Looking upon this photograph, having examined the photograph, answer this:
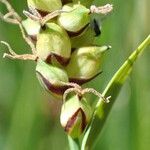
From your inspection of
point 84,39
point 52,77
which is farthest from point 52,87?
point 84,39

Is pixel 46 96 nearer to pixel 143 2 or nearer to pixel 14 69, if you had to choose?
pixel 14 69

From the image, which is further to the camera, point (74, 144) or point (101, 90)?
point (101, 90)

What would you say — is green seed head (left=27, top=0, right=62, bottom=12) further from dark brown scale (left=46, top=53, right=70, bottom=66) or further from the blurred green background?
the blurred green background

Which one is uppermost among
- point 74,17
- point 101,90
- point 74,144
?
point 74,17

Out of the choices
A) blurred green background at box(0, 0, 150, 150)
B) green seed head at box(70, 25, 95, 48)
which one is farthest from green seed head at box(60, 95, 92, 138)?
blurred green background at box(0, 0, 150, 150)

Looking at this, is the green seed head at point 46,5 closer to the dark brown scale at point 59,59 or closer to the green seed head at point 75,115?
the dark brown scale at point 59,59

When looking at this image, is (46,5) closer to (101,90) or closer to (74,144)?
(74,144)

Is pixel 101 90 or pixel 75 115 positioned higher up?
pixel 75 115
